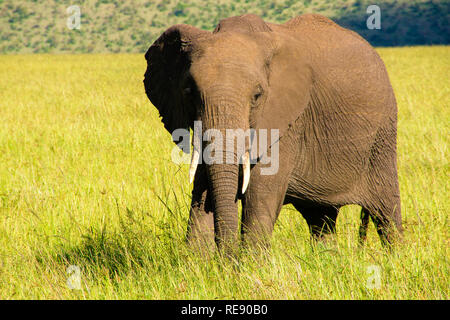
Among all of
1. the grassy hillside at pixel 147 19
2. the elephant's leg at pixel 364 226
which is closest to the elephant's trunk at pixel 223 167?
the elephant's leg at pixel 364 226

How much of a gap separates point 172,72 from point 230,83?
87 centimetres

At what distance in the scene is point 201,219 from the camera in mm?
4129

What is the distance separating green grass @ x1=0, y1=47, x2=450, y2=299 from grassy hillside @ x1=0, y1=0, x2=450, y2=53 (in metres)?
65.6

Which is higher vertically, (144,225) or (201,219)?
(201,219)

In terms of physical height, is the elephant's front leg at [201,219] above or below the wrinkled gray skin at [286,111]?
below

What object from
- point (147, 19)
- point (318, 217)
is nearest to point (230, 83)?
point (318, 217)

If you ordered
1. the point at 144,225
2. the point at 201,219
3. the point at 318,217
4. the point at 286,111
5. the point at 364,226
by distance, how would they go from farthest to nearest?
the point at 318,217, the point at 364,226, the point at 144,225, the point at 201,219, the point at 286,111

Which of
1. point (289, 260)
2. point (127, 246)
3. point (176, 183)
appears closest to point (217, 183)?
point (289, 260)

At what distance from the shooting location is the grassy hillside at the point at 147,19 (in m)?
75.5

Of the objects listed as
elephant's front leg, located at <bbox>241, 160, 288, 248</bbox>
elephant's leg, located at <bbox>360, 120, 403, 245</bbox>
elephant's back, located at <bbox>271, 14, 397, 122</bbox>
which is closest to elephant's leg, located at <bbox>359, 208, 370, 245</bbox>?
elephant's leg, located at <bbox>360, 120, 403, 245</bbox>

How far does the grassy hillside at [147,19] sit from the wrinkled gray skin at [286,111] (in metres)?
69.3

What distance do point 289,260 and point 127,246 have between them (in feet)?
4.17

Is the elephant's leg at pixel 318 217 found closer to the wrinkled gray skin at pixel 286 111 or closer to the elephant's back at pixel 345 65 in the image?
the wrinkled gray skin at pixel 286 111

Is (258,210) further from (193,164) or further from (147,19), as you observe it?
(147,19)
